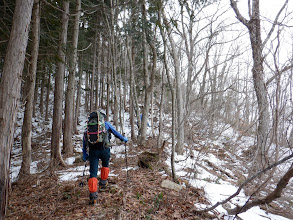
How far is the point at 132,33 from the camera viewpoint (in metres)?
10.5

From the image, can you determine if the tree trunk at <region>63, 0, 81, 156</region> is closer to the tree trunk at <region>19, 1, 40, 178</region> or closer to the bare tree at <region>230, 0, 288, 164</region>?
the tree trunk at <region>19, 1, 40, 178</region>

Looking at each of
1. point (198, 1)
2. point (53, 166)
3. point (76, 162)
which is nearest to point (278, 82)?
point (198, 1)

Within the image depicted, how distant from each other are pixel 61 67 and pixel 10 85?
205 inches

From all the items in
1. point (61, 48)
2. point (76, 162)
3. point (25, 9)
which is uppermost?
point (61, 48)

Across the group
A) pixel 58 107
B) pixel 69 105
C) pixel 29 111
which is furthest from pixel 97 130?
pixel 69 105

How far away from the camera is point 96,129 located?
3.85 m

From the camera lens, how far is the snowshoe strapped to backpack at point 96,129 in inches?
149

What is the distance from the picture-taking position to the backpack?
3.79 m

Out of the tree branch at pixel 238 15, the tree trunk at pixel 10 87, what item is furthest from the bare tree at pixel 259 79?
the tree trunk at pixel 10 87

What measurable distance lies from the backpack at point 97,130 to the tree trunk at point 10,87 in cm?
138

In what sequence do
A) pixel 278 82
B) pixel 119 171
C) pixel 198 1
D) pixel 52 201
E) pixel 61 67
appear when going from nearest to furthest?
pixel 278 82 < pixel 52 201 < pixel 119 171 < pixel 198 1 < pixel 61 67

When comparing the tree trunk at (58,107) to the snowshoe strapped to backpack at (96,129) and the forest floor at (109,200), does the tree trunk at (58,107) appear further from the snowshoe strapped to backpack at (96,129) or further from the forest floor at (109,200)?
the snowshoe strapped to backpack at (96,129)

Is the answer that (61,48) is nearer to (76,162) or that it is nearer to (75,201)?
(76,162)

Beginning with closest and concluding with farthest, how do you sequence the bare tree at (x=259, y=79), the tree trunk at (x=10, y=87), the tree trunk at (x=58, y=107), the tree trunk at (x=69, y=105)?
the tree trunk at (x=10, y=87) < the bare tree at (x=259, y=79) < the tree trunk at (x=58, y=107) < the tree trunk at (x=69, y=105)
